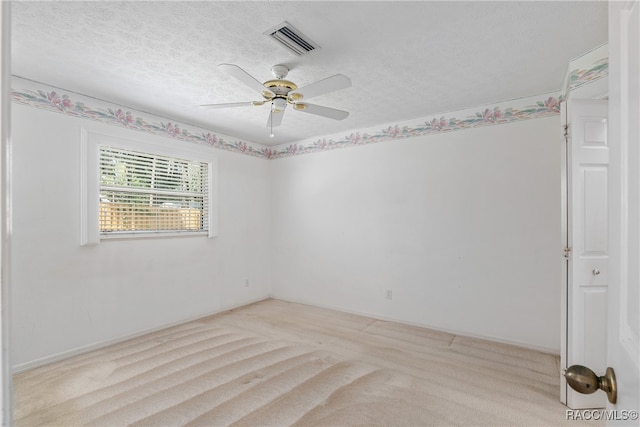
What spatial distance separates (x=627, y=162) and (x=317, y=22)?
1.76 meters

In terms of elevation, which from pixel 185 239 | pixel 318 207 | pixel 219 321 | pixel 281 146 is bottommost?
pixel 219 321

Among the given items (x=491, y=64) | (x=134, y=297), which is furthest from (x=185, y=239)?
(x=491, y=64)

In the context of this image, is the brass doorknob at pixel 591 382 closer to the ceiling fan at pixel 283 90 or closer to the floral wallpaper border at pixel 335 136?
the ceiling fan at pixel 283 90

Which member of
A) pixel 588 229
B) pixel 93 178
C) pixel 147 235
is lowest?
pixel 147 235

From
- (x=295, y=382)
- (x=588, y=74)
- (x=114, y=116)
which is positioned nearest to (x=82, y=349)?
(x=295, y=382)

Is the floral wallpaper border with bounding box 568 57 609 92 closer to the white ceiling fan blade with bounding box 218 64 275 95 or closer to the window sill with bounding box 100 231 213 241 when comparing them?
the white ceiling fan blade with bounding box 218 64 275 95

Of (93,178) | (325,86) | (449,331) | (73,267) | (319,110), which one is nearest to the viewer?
→ (325,86)

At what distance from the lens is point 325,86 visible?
2066 mm

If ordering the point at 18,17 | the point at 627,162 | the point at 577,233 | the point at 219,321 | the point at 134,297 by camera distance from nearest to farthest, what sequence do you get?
1. the point at 627,162
2. the point at 18,17
3. the point at 577,233
4. the point at 134,297
5. the point at 219,321

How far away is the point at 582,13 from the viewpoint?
1.77 m

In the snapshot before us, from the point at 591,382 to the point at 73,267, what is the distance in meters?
3.67

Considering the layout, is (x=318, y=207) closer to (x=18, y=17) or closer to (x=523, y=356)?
(x=523, y=356)

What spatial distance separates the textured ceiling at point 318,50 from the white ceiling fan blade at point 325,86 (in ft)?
0.96

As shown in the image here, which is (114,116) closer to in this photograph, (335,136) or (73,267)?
(73,267)
